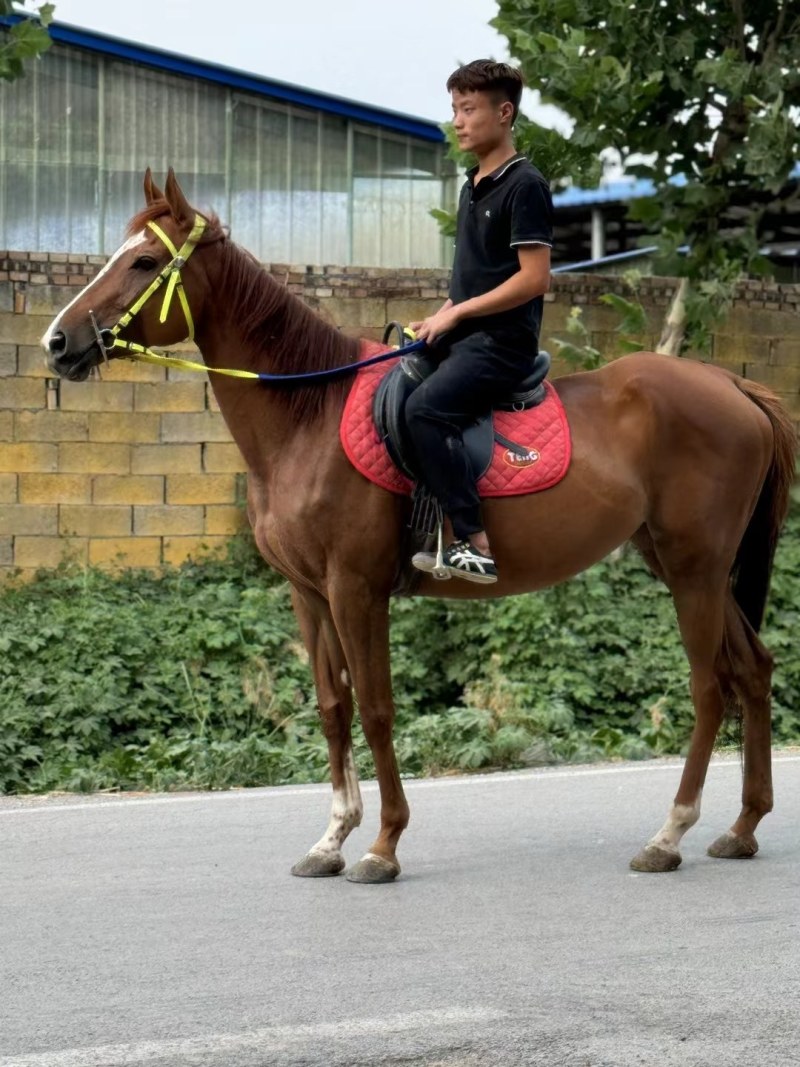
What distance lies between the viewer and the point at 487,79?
5.77 metres

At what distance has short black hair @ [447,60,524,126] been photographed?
227 inches

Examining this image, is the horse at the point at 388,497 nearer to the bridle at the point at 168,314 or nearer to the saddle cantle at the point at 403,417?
the bridle at the point at 168,314

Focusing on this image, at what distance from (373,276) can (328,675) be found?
8972 mm

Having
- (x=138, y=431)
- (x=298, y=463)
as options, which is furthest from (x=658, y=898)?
(x=138, y=431)

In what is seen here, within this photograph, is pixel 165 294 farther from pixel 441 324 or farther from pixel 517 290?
pixel 517 290

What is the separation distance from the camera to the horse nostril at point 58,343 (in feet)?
18.2

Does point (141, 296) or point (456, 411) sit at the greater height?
point (141, 296)

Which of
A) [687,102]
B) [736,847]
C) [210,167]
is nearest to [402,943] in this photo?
[736,847]

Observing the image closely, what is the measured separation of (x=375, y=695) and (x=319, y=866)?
0.67m

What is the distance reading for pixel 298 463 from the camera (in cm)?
581

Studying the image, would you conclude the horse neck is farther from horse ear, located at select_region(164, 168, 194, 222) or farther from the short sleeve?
the short sleeve

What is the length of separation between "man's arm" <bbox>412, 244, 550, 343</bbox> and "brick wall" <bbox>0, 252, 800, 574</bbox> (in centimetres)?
834

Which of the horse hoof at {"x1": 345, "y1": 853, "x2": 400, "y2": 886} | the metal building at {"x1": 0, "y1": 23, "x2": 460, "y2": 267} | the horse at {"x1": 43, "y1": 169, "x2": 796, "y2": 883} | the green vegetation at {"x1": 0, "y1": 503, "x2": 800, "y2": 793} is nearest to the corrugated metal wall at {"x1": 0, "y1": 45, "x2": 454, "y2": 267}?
the metal building at {"x1": 0, "y1": 23, "x2": 460, "y2": 267}

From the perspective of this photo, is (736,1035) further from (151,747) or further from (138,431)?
(138,431)
